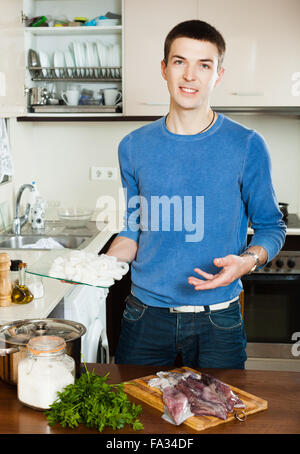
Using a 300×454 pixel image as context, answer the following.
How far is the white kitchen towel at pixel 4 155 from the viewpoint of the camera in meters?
3.15

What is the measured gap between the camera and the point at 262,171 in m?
1.55

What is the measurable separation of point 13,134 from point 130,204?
186cm

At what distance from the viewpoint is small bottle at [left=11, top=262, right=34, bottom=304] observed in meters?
1.84

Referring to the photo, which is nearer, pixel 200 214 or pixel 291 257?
pixel 200 214

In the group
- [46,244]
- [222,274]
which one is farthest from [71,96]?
[222,274]

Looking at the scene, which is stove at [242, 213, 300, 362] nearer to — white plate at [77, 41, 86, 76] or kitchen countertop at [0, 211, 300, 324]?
kitchen countertop at [0, 211, 300, 324]

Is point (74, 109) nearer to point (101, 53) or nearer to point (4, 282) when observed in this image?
point (101, 53)

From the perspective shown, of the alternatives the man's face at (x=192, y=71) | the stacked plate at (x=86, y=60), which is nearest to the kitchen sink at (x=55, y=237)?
the stacked plate at (x=86, y=60)

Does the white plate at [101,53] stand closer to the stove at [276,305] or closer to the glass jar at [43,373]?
the stove at [276,305]

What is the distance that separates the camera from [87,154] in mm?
3752
